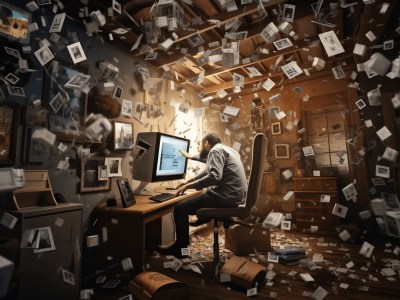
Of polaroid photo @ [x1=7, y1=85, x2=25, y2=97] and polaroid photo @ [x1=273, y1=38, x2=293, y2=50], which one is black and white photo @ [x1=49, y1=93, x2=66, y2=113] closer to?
polaroid photo @ [x1=7, y1=85, x2=25, y2=97]

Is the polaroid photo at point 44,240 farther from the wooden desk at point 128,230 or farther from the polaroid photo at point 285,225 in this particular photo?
the polaroid photo at point 285,225

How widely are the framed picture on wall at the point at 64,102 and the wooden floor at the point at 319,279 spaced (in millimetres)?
1292

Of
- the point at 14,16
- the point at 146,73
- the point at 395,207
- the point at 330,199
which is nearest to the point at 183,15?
the point at 146,73

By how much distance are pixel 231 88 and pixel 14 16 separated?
11.6 feet

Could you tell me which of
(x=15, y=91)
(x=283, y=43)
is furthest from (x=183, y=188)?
(x=283, y=43)

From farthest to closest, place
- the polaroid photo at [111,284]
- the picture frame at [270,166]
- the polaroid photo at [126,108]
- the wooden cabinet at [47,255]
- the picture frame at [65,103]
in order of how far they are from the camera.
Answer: the picture frame at [270,166] < the polaroid photo at [126,108] < the picture frame at [65,103] < the polaroid photo at [111,284] < the wooden cabinet at [47,255]

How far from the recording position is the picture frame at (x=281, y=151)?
4461mm

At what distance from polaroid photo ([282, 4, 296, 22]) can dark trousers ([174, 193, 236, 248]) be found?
1.99m

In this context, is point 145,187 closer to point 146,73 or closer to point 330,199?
point 146,73

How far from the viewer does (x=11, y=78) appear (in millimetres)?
1742

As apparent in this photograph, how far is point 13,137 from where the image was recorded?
5.64 ft

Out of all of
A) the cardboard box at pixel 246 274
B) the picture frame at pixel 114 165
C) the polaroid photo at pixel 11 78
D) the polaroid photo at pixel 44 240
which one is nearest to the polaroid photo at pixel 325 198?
the cardboard box at pixel 246 274

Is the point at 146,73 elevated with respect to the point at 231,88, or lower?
lower

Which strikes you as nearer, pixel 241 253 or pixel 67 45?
pixel 67 45
